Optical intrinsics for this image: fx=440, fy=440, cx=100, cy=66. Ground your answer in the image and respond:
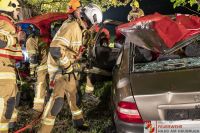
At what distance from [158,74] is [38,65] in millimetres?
3751

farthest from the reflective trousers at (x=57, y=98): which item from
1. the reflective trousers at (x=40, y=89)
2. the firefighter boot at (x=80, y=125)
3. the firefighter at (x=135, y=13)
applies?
the firefighter at (x=135, y=13)

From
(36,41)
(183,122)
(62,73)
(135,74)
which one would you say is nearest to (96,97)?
(36,41)

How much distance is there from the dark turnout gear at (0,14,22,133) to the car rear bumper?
161 cm

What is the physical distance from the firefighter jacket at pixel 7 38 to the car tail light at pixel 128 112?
173cm

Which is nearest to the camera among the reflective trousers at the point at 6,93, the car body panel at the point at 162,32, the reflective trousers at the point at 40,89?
the car body panel at the point at 162,32

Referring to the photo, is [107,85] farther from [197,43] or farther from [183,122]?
[183,122]

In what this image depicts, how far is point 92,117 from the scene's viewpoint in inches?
277

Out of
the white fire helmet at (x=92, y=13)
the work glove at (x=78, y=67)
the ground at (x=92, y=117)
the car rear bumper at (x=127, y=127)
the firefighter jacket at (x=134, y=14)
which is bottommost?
the ground at (x=92, y=117)

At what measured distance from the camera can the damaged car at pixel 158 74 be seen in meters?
4.04

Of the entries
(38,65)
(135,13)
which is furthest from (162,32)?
(135,13)

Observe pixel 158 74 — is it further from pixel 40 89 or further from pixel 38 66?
pixel 38 66

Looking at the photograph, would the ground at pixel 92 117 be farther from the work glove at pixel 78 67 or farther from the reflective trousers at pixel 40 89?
the work glove at pixel 78 67

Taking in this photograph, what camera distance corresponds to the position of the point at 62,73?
604 centimetres

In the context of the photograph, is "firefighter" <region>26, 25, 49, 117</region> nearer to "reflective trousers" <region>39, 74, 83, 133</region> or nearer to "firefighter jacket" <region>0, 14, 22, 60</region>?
"reflective trousers" <region>39, 74, 83, 133</region>
